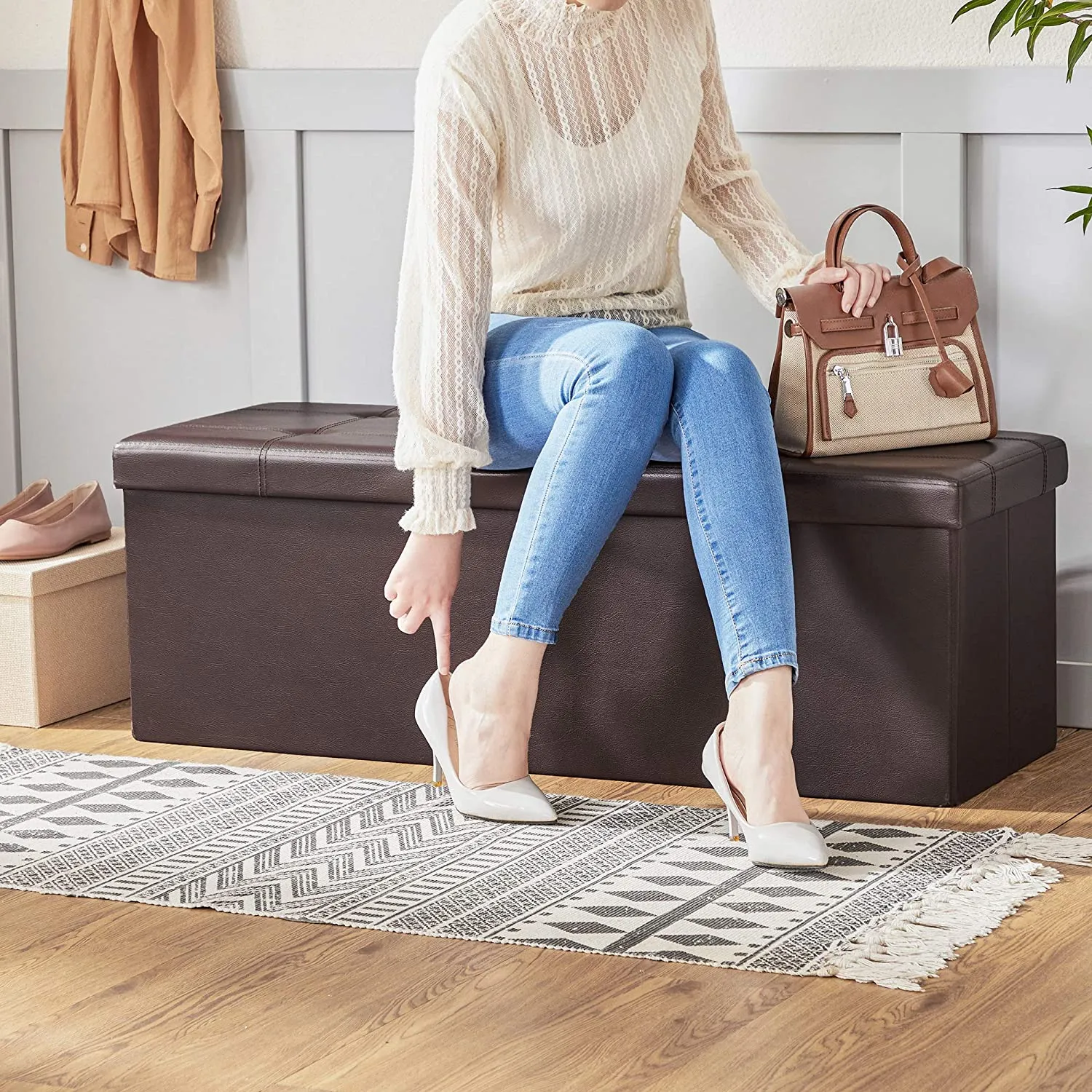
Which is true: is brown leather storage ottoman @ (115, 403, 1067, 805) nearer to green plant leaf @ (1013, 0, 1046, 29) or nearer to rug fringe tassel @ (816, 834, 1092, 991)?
rug fringe tassel @ (816, 834, 1092, 991)

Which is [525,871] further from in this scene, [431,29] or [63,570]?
[431,29]

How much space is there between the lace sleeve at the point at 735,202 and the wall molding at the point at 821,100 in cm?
21

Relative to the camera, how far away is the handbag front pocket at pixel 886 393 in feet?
7.12

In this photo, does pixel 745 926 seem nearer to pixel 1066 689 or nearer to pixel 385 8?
pixel 1066 689

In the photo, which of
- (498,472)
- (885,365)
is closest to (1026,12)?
(885,365)

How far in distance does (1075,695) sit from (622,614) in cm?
73

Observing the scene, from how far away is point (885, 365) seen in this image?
2193 mm

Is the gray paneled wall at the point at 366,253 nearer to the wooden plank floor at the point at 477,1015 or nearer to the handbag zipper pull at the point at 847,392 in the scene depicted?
the handbag zipper pull at the point at 847,392

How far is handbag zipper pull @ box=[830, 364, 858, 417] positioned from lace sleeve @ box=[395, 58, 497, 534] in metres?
0.42

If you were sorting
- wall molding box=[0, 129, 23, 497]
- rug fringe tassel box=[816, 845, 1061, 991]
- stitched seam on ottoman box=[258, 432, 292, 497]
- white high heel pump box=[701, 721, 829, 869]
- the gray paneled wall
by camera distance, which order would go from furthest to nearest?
wall molding box=[0, 129, 23, 497] → the gray paneled wall → stitched seam on ottoman box=[258, 432, 292, 497] → white high heel pump box=[701, 721, 829, 869] → rug fringe tassel box=[816, 845, 1061, 991]

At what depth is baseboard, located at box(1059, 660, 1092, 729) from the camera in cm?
254

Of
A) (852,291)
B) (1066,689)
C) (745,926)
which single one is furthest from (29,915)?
(1066,689)

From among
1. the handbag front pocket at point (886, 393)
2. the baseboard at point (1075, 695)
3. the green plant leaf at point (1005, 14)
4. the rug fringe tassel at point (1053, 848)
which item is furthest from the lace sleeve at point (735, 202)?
the rug fringe tassel at point (1053, 848)

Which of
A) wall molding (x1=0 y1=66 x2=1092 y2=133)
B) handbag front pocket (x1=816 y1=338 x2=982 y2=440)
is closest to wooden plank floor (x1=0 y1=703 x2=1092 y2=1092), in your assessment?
handbag front pocket (x1=816 y1=338 x2=982 y2=440)
